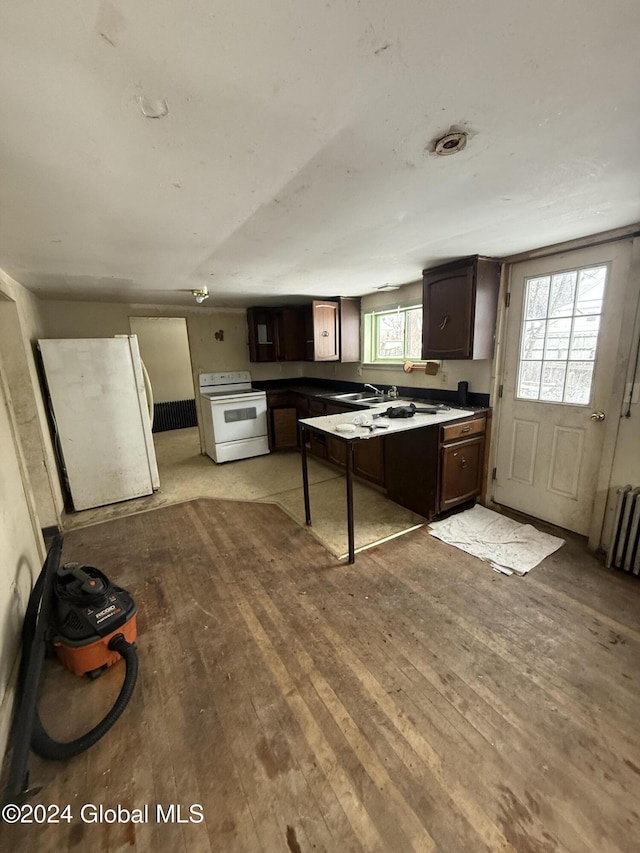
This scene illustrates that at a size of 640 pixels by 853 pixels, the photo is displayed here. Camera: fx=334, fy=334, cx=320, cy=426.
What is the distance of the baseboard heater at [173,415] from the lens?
6.41m

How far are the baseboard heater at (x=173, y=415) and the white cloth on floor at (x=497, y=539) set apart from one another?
5.05 metres

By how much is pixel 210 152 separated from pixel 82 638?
207 cm

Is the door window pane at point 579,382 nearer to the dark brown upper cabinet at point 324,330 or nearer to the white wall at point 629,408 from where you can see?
the white wall at point 629,408

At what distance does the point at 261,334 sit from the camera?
15.6ft

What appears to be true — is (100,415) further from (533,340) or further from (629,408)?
(629,408)

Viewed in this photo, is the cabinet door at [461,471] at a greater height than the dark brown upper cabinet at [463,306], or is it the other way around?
the dark brown upper cabinet at [463,306]

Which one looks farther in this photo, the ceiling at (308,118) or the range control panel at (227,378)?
the range control panel at (227,378)

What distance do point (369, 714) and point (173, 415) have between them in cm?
619

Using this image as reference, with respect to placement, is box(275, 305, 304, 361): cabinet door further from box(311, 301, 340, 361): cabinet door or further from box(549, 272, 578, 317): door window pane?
box(549, 272, 578, 317): door window pane

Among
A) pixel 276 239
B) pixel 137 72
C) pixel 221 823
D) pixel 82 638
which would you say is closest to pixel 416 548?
pixel 221 823

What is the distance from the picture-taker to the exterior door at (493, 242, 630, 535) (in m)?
2.25

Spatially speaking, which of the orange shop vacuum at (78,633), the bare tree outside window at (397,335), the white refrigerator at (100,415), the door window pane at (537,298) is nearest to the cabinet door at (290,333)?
the bare tree outside window at (397,335)

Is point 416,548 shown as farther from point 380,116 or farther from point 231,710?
point 380,116

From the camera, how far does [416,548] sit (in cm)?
252
